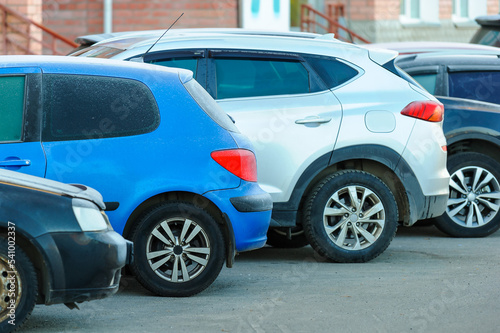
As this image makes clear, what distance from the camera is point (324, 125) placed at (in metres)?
8.57

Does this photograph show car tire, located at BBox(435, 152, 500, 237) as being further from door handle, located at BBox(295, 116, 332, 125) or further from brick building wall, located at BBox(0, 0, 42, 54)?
brick building wall, located at BBox(0, 0, 42, 54)

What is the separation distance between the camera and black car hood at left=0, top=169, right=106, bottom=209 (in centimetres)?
582

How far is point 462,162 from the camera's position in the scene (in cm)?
1040

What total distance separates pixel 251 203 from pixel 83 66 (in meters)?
1.44

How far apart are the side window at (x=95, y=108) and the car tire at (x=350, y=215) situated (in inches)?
78.5

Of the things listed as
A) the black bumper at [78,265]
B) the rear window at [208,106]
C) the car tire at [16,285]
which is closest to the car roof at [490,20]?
the rear window at [208,106]

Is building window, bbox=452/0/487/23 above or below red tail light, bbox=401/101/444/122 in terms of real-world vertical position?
above

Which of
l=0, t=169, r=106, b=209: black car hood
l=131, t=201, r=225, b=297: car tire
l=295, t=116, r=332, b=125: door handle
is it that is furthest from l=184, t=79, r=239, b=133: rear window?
l=0, t=169, r=106, b=209: black car hood

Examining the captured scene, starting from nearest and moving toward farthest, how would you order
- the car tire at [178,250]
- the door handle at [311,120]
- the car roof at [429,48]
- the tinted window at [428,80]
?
the car tire at [178,250] → the door handle at [311,120] → the tinted window at [428,80] → the car roof at [429,48]

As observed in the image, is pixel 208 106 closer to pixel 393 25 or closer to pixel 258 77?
pixel 258 77

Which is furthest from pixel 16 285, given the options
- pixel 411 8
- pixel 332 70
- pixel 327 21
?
pixel 411 8

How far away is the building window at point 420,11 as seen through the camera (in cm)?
2784

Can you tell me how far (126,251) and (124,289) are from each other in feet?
4.74

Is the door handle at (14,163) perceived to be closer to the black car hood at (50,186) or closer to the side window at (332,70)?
the black car hood at (50,186)
